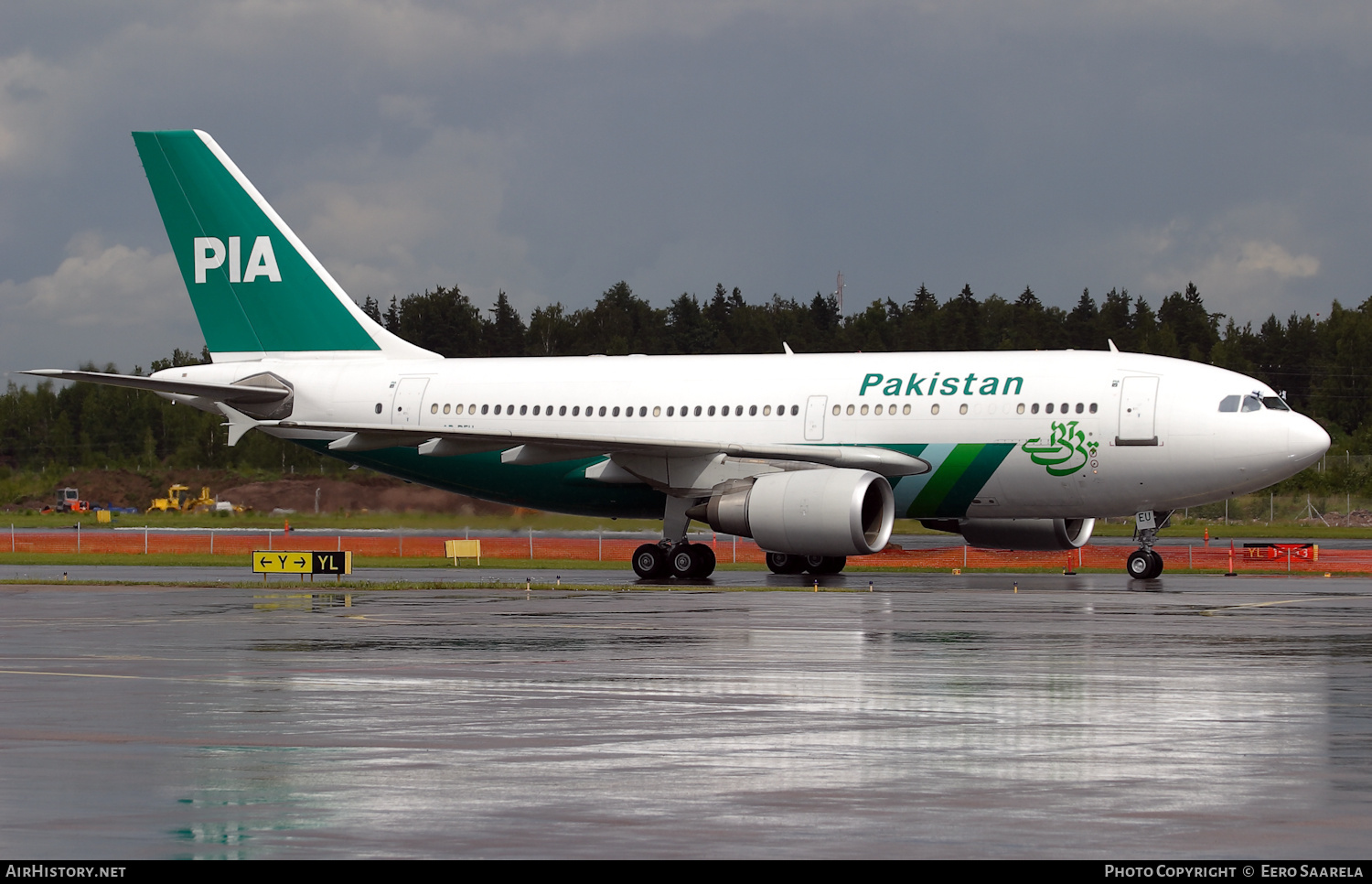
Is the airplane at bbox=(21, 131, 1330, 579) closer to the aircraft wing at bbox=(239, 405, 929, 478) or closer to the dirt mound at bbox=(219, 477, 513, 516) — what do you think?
the aircraft wing at bbox=(239, 405, 929, 478)

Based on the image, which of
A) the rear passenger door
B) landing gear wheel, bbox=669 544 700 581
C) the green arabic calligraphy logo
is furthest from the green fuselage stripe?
landing gear wheel, bbox=669 544 700 581

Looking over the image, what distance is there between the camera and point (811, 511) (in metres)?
30.0

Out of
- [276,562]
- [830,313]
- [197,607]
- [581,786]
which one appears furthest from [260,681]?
[830,313]

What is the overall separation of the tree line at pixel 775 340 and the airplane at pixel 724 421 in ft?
57.6

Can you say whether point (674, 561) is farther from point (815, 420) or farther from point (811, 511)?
point (811, 511)

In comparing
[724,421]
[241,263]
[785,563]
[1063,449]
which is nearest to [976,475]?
[1063,449]

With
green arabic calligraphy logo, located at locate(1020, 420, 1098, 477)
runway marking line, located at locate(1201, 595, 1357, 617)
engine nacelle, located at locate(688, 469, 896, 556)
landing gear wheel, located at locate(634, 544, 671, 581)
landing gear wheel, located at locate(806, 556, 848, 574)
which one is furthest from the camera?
landing gear wheel, located at locate(806, 556, 848, 574)

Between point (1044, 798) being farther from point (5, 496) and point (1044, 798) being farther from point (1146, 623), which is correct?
point (5, 496)

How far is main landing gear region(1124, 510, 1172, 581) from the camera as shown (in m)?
32.0

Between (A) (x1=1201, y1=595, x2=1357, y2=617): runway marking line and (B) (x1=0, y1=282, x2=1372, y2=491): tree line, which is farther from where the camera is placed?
(B) (x1=0, y1=282, x2=1372, y2=491): tree line

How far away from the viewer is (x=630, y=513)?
35750mm

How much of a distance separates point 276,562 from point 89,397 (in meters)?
46.5

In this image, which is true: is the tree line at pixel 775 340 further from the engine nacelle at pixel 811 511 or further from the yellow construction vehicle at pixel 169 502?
the engine nacelle at pixel 811 511

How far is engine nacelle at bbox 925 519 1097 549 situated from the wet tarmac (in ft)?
41.7
